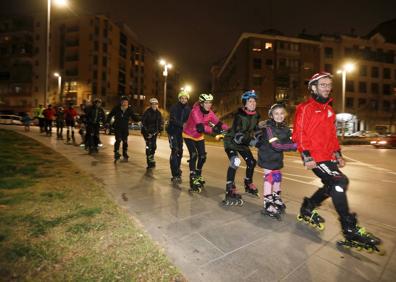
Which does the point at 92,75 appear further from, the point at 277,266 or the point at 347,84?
the point at 277,266

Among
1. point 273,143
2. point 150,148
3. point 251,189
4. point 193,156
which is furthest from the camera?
point 150,148

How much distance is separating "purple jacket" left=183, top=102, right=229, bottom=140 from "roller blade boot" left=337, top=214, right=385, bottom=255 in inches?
103

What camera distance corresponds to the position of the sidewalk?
106 inches

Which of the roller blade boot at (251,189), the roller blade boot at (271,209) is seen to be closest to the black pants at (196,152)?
the roller blade boot at (251,189)

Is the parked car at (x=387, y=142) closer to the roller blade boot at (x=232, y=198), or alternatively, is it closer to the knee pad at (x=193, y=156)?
the knee pad at (x=193, y=156)

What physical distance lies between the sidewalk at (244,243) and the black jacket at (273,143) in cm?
86

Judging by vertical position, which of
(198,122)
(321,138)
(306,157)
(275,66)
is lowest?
(306,157)

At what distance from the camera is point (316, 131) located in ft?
11.6

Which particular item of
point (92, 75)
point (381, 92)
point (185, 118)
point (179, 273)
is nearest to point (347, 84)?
point (381, 92)

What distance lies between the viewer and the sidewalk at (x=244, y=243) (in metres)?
2.69

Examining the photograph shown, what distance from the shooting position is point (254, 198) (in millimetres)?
5227

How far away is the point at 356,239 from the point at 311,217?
69 cm

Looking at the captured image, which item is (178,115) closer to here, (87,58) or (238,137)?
(238,137)

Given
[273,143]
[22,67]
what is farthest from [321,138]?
[22,67]
